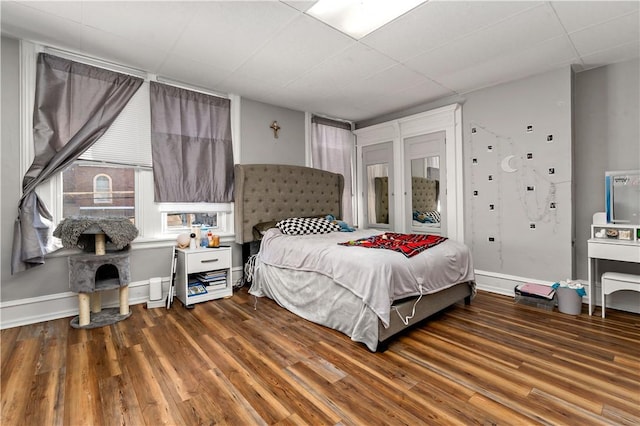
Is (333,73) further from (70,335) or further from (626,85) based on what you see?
(70,335)

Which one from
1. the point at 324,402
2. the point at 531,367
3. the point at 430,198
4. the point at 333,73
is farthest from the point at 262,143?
the point at 531,367

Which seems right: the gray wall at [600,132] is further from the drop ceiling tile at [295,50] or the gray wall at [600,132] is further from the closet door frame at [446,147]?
the drop ceiling tile at [295,50]

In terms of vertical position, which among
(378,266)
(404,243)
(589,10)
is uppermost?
(589,10)

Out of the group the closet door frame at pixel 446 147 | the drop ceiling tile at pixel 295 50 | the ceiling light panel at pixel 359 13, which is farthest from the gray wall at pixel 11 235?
the closet door frame at pixel 446 147

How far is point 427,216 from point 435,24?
2.63 metres

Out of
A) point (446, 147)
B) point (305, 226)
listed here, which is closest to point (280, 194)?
point (305, 226)

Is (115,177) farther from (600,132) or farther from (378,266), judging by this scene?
(600,132)

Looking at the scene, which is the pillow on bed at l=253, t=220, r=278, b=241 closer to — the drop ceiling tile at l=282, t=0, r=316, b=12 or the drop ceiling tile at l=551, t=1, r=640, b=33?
the drop ceiling tile at l=282, t=0, r=316, b=12

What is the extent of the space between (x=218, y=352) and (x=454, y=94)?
13.7 ft

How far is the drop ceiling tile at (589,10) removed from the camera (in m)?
2.25

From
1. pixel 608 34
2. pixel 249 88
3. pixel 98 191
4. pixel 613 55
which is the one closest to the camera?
pixel 608 34

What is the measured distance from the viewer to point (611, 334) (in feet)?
8.26

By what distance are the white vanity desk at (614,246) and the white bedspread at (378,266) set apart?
1155 mm

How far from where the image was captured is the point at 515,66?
327 centimetres
